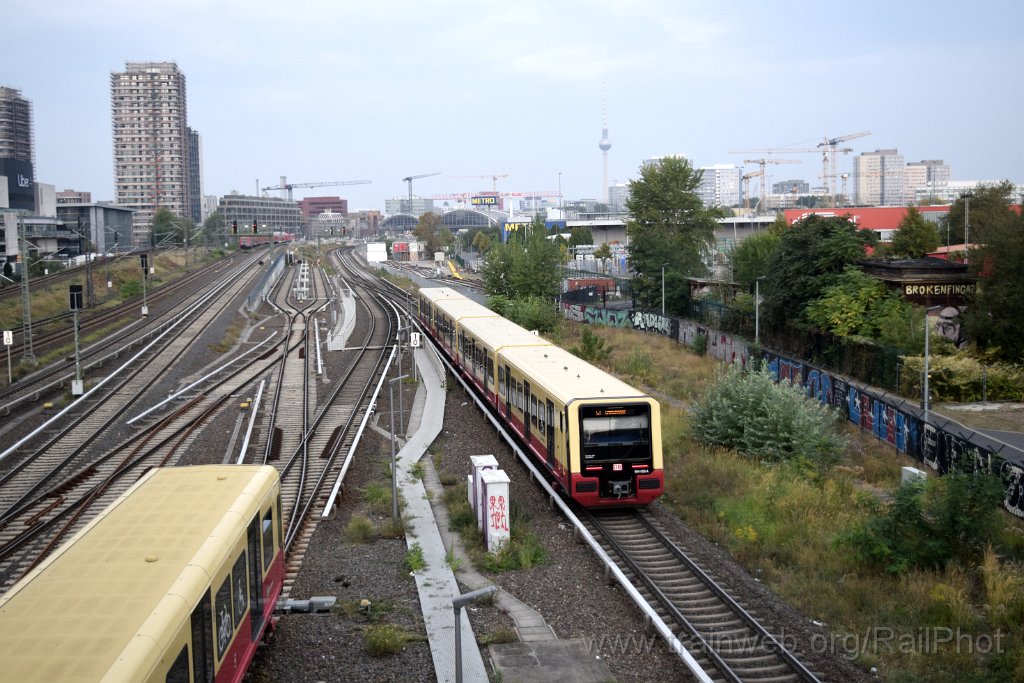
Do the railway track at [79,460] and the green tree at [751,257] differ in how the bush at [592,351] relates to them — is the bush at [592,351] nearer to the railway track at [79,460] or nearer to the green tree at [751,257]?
the railway track at [79,460]

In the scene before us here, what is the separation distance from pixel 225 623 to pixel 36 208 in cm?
12141

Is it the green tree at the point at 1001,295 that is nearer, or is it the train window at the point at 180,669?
the train window at the point at 180,669

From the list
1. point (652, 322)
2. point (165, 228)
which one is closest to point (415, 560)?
point (652, 322)

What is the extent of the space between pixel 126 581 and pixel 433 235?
148m

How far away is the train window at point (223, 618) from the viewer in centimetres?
921

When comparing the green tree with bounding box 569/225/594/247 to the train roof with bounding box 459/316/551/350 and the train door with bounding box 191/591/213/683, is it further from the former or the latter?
the train door with bounding box 191/591/213/683

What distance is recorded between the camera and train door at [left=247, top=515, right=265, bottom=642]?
35.8 feet

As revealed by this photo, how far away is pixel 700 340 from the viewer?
4512 centimetres

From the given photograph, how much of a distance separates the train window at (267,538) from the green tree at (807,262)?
32705 millimetres

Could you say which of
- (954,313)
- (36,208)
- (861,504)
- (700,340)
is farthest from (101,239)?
(861,504)

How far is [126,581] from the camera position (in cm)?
845

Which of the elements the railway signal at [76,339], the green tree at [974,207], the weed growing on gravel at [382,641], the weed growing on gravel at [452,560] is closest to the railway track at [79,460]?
the railway signal at [76,339]

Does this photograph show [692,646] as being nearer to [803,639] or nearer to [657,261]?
[803,639]

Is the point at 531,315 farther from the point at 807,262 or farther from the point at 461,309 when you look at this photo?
the point at 807,262
